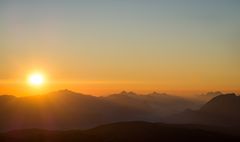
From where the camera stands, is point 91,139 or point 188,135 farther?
point 188,135

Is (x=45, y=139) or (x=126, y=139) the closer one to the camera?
(x=45, y=139)

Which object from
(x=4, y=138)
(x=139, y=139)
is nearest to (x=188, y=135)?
(x=139, y=139)

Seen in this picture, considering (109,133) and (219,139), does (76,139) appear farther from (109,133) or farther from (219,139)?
(219,139)

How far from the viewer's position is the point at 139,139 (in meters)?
89.4

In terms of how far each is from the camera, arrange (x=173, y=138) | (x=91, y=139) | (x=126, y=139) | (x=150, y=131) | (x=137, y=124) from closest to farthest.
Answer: (x=91, y=139) < (x=126, y=139) < (x=173, y=138) < (x=150, y=131) < (x=137, y=124)

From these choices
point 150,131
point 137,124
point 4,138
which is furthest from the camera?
point 137,124

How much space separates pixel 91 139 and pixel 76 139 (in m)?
3.05

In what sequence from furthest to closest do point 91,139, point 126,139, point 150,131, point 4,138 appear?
point 150,131, point 126,139, point 91,139, point 4,138

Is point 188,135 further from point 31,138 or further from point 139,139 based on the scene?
point 31,138

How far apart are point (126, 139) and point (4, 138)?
89.6 feet

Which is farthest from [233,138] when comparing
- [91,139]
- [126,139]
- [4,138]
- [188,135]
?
[4,138]

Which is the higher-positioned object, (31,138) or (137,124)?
(137,124)

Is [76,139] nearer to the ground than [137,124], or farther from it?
nearer to the ground

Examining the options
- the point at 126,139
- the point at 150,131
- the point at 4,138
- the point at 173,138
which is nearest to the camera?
the point at 4,138
